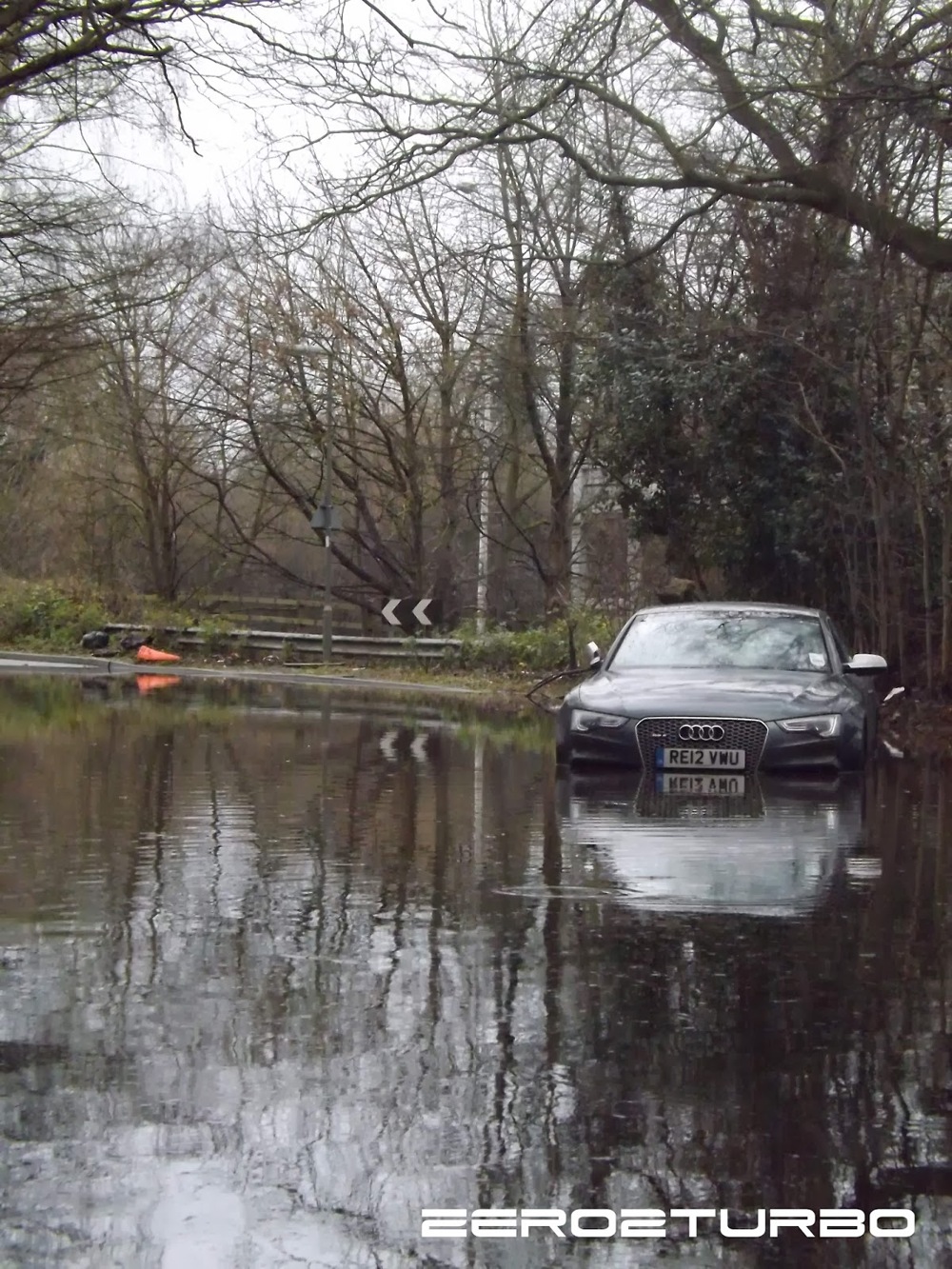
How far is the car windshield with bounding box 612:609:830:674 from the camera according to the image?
15281mm

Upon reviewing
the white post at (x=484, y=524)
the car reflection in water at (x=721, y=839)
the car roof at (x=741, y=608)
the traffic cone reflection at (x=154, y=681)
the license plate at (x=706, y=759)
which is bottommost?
the traffic cone reflection at (x=154, y=681)

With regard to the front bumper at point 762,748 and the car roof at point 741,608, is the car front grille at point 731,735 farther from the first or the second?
the car roof at point 741,608

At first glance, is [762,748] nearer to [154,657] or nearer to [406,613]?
[406,613]

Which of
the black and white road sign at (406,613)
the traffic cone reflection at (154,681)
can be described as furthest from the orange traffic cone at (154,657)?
the traffic cone reflection at (154,681)

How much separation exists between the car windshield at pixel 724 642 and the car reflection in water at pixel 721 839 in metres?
1.54

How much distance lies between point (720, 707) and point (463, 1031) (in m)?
8.00

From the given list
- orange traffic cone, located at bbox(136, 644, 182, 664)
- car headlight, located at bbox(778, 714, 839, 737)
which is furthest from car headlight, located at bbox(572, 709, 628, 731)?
orange traffic cone, located at bbox(136, 644, 182, 664)

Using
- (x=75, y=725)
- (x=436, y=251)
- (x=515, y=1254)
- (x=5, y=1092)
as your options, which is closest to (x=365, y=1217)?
(x=515, y=1254)

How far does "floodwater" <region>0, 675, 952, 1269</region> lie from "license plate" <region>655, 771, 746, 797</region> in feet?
2.73

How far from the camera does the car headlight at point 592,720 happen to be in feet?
45.6

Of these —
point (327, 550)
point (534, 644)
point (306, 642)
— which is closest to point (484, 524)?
point (306, 642)

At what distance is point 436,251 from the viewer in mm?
38562

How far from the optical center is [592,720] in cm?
1406

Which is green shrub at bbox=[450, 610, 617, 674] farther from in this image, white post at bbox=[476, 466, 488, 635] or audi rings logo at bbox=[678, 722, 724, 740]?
audi rings logo at bbox=[678, 722, 724, 740]
